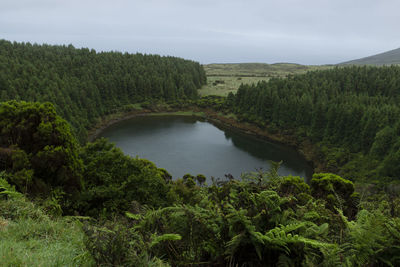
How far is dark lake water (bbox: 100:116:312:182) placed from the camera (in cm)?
4559

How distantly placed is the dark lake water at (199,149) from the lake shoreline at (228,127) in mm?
1731

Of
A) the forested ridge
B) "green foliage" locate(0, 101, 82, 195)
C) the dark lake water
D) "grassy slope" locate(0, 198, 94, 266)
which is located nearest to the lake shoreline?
the dark lake water

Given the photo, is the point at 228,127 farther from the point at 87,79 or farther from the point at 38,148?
the point at 38,148

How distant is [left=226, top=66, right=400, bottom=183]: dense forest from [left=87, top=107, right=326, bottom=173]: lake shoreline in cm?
201

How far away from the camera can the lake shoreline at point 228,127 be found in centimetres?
5284

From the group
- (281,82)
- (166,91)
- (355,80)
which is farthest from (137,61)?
(355,80)

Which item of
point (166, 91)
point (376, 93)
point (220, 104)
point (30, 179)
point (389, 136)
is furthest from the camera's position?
point (166, 91)

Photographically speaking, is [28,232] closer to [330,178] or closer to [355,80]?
[330,178]

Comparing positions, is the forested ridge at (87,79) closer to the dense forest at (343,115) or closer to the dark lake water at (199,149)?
the dark lake water at (199,149)

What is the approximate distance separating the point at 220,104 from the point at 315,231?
84.8m

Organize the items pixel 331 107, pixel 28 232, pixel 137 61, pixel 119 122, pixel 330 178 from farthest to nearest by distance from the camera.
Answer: pixel 137 61
pixel 119 122
pixel 331 107
pixel 330 178
pixel 28 232

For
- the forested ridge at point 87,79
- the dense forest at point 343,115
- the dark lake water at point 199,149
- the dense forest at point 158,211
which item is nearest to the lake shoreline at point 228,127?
the dark lake water at point 199,149

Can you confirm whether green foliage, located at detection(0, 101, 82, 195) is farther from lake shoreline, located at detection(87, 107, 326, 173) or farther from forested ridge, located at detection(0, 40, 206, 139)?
lake shoreline, located at detection(87, 107, 326, 173)

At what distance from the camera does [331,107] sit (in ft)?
179
